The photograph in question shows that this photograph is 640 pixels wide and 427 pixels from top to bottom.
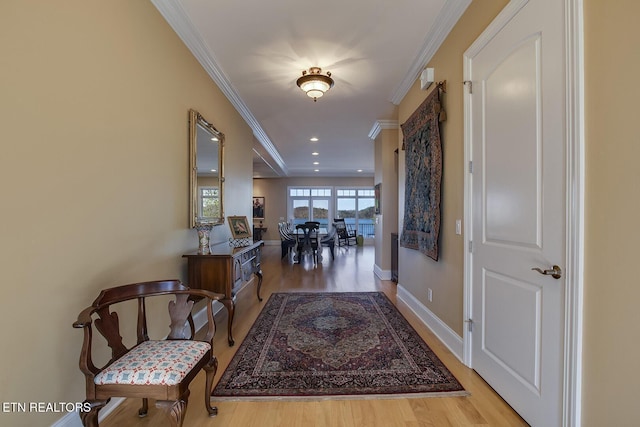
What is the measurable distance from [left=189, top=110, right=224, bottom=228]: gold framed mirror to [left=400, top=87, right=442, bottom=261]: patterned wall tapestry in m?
2.26

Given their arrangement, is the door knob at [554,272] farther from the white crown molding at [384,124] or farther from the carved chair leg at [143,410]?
the white crown molding at [384,124]

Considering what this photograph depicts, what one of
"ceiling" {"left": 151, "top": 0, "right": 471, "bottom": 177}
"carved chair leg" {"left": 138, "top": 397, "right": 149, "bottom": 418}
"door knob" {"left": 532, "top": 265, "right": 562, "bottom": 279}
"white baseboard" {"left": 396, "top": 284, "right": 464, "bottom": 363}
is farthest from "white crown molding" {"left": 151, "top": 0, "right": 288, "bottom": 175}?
"white baseboard" {"left": 396, "top": 284, "right": 464, "bottom": 363}

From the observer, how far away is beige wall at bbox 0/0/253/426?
1.16 m

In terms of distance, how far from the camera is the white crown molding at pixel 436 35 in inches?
86.6

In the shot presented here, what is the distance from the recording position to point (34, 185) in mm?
1232

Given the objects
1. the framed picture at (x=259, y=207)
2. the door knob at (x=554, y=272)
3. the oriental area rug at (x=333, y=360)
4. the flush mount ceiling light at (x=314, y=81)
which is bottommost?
the oriental area rug at (x=333, y=360)

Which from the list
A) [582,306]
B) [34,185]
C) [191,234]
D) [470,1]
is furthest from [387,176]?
[34,185]

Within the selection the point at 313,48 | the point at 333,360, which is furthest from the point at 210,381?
the point at 313,48

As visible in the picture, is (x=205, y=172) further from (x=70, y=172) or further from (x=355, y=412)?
(x=355, y=412)

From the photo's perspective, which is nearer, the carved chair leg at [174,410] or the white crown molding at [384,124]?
the carved chair leg at [174,410]

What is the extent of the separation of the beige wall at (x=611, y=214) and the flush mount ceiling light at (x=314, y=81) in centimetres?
234

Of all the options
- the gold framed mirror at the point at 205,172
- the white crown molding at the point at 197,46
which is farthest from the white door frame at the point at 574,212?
the gold framed mirror at the point at 205,172

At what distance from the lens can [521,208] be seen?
5.20 ft

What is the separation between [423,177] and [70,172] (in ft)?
9.11
